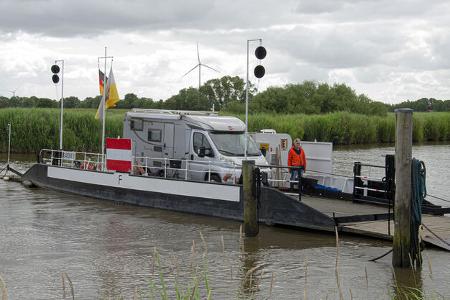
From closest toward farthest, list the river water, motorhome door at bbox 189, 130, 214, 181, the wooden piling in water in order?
1. the river water
2. the wooden piling in water
3. motorhome door at bbox 189, 130, 214, 181

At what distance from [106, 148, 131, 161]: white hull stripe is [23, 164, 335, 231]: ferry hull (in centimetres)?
55

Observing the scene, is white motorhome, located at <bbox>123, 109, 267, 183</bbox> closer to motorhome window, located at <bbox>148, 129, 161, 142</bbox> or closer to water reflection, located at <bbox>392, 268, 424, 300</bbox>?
motorhome window, located at <bbox>148, 129, 161, 142</bbox>

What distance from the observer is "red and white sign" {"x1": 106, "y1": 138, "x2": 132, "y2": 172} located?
2052 centimetres

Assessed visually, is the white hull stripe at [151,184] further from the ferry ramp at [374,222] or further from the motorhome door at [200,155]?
the ferry ramp at [374,222]

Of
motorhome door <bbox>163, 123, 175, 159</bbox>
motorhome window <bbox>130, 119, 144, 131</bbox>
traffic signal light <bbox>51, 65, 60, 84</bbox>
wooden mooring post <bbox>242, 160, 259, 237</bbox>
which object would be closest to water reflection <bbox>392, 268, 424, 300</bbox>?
wooden mooring post <bbox>242, 160, 259, 237</bbox>

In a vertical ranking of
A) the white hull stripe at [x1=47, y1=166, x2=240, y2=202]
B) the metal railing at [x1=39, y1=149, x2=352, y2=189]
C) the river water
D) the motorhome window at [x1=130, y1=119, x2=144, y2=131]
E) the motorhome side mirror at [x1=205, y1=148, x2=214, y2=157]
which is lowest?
the river water

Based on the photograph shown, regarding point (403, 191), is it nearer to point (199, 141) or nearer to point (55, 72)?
point (199, 141)

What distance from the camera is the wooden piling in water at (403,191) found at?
12375mm

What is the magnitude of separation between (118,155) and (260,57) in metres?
5.51

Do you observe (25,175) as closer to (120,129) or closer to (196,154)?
(196,154)

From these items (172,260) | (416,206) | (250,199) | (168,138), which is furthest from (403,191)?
(168,138)

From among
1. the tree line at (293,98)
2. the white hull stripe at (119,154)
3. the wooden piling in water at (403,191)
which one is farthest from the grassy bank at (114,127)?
the wooden piling in water at (403,191)

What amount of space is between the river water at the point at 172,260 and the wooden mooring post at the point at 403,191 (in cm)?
40

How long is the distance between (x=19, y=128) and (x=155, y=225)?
2476cm
